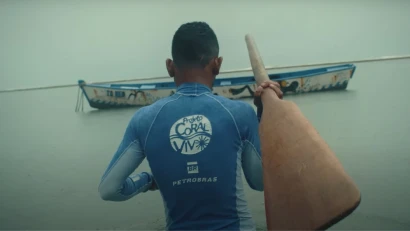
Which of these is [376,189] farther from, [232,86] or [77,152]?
[232,86]

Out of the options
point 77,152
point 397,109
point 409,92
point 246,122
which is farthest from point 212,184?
point 409,92

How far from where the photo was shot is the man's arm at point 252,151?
124 centimetres

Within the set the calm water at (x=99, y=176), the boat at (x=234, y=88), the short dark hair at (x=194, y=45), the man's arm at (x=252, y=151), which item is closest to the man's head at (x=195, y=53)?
the short dark hair at (x=194, y=45)

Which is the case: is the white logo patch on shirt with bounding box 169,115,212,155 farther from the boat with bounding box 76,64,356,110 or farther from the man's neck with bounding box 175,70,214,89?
the boat with bounding box 76,64,356,110

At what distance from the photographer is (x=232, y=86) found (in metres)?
15.2

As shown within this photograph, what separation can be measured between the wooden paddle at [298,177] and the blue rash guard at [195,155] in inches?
3.7

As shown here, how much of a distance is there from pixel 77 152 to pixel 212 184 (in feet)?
17.7

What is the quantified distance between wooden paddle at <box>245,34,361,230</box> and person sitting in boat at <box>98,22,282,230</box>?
9 centimetres

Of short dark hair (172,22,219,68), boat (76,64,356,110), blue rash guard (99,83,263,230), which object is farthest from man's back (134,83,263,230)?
boat (76,64,356,110)

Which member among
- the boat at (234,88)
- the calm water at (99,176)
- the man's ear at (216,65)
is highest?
the boat at (234,88)

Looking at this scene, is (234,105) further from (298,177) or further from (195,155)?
(298,177)

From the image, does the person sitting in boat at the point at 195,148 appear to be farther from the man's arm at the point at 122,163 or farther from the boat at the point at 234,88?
the boat at the point at 234,88

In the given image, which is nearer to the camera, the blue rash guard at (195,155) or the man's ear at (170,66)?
the blue rash guard at (195,155)

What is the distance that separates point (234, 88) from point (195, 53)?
46.2 ft
